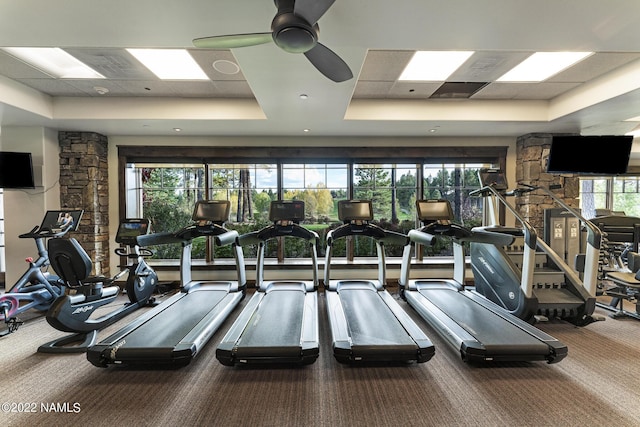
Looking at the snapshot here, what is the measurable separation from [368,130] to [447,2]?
9.38 ft

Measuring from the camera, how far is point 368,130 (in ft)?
15.4

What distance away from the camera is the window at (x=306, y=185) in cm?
517

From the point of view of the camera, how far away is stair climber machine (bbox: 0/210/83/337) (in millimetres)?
3250

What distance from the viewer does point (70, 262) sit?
2.99m

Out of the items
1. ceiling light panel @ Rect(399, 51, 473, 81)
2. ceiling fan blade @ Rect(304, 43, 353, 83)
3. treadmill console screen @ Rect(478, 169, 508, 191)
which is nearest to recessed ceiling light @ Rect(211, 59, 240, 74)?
ceiling fan blade @ Rect(304, 43, 353, 83)

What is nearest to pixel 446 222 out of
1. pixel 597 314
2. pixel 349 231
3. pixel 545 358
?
pixel 349 231

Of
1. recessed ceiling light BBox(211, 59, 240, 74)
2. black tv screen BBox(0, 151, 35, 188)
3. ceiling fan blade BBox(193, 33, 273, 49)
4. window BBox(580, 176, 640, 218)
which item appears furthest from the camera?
window BBox(580, 176, 640, 218)

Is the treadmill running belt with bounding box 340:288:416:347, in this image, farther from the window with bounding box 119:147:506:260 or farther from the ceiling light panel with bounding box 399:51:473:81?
the ceiling light panel with bounding box 399:51:473:81

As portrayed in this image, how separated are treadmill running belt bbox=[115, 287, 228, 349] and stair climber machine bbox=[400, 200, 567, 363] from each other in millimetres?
2643

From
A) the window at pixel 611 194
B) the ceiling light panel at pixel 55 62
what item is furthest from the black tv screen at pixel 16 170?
the window at pixel 611 194

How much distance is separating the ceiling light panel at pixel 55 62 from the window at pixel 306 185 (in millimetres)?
1865

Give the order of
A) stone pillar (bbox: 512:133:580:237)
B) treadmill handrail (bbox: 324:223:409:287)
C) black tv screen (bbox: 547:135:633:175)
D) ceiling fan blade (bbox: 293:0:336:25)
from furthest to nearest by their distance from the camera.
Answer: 1. stone pillar (bbox: 512:133:580:237)
2. black tv screen (bbox: 547:135:633:175)
3. treadmill handrail (bbox: 324:223:409:287)
4. ceiling fan blade (bbox: 293:0:336:25)

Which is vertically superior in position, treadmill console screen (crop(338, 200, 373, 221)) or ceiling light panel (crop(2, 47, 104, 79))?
ceiling light panel (crop(2, 47, 104, 79))

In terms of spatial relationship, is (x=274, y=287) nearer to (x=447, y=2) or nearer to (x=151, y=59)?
(x=151, y=59)
